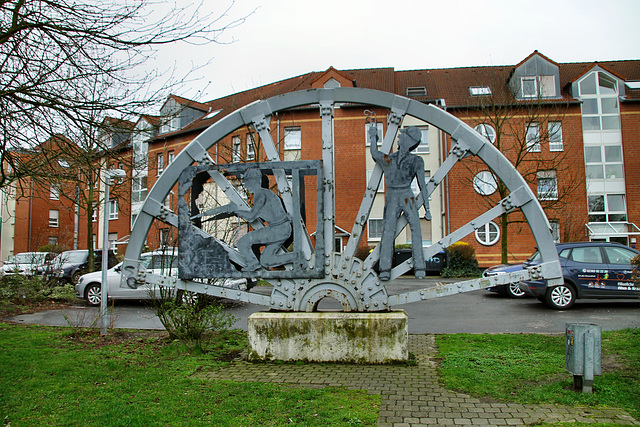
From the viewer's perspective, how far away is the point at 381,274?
285 inches

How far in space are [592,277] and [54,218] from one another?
1909 inches

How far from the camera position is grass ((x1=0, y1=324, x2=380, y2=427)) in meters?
4.60

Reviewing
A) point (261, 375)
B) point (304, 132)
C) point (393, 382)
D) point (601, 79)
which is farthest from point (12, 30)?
point (601, 79)

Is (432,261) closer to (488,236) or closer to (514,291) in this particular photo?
(488,236)

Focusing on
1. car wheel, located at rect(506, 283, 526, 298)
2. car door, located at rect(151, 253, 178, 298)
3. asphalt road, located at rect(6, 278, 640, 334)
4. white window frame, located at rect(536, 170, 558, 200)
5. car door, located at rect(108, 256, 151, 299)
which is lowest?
asphalt road, located at rect(6, 278, 640, 334)

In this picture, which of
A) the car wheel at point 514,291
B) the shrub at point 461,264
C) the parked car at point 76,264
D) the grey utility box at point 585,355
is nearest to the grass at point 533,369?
the grey utility box at point 585,355

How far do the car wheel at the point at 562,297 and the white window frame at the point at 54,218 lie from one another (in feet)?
155

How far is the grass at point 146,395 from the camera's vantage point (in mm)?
4598

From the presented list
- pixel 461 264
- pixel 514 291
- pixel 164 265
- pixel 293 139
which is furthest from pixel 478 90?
pixel 164 265

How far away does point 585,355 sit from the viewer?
5.32 meters

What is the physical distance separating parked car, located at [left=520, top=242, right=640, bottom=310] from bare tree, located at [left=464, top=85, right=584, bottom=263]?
9.01 m

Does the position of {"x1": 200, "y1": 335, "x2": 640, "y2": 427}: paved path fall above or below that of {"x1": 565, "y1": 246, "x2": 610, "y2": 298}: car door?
below

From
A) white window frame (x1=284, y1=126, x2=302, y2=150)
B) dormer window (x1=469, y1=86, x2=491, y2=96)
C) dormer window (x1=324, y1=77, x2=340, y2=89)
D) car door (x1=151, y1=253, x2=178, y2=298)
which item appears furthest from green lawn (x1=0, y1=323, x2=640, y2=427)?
dormer window (x1=469, y1=86, x2=491, y2=96)

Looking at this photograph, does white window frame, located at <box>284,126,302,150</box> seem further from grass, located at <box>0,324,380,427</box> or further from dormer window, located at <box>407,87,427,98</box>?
grass, located at <box>0,324,380,427</box>
